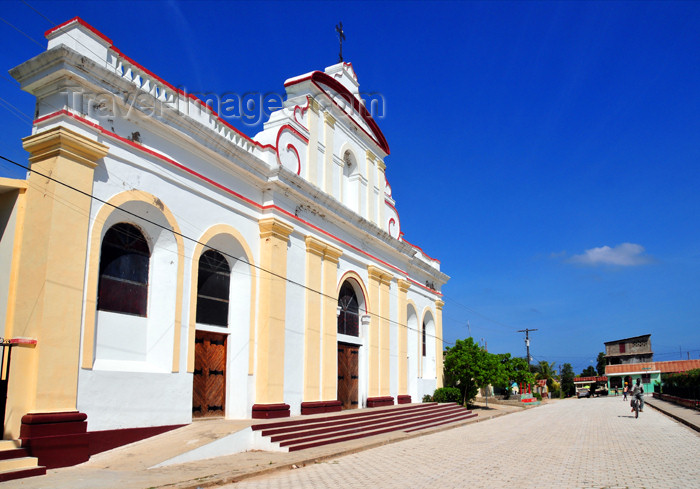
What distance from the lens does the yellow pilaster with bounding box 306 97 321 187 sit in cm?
1706

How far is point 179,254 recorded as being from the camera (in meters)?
12.0

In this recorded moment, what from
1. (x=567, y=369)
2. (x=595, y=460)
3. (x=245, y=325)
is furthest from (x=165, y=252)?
(x=567, y=369)

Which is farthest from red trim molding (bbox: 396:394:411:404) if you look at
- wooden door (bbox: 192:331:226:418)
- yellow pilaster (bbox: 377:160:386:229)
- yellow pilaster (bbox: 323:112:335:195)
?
wooden door (bbox: 192:331:226:418)

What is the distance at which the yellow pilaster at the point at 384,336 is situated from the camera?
20469 millimetres

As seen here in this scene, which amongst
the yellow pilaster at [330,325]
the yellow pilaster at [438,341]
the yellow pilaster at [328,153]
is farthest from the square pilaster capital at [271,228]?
the yellow pilaster at [438,341]

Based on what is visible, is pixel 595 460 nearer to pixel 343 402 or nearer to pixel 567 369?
pixel 343 402

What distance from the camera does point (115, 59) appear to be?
10953 mm

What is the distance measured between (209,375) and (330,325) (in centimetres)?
490

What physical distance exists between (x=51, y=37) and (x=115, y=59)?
3.73 feet

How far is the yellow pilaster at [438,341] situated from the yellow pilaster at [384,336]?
255 inches

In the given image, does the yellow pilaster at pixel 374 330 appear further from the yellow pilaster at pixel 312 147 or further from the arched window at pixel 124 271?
the arched window at pixel 124 271

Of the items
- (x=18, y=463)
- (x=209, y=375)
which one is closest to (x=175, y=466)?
(x=18, y=463)

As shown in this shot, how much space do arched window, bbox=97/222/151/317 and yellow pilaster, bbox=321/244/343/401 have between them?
669 centimetres

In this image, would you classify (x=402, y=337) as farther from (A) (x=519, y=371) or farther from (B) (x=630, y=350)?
(B) (x=630, y=350)
